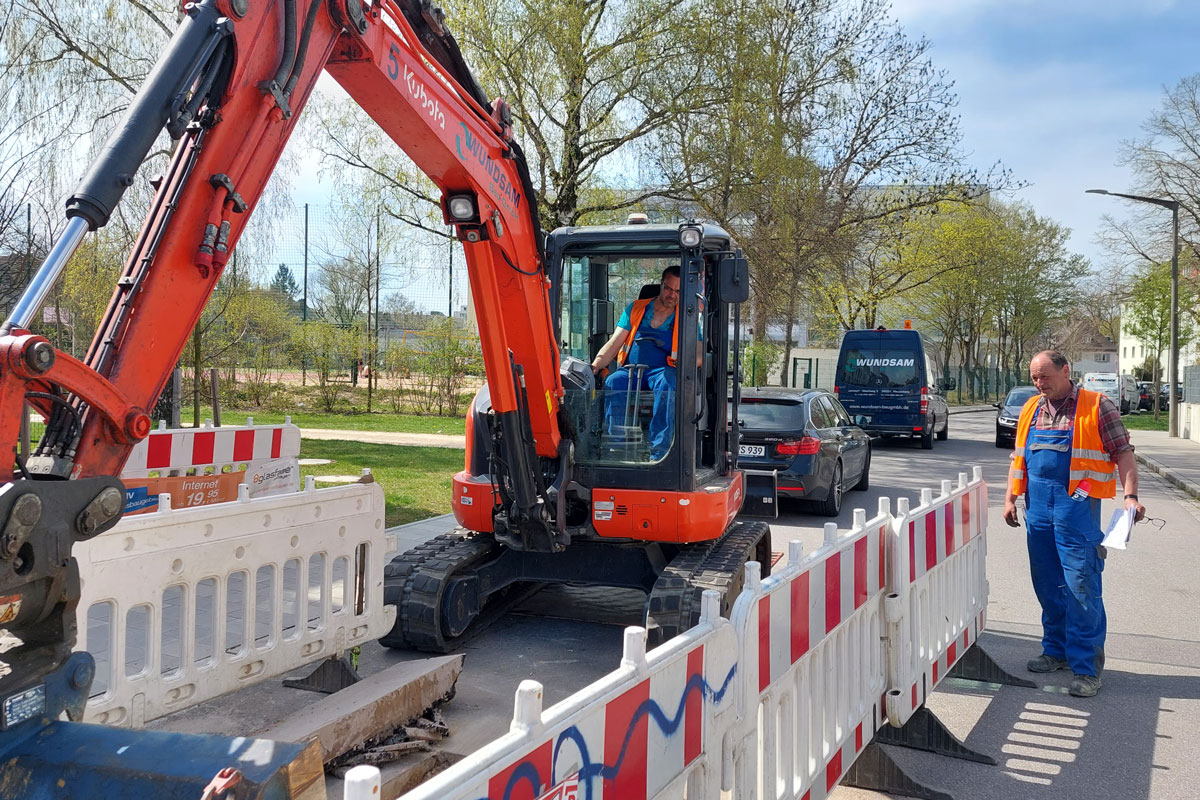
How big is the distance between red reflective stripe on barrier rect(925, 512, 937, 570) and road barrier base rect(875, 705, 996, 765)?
76 cm

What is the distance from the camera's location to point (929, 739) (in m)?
4.95

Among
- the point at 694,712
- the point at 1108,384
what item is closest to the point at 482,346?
the point at 694,712

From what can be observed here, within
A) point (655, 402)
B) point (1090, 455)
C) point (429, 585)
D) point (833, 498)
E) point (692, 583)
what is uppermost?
point (655, 402)

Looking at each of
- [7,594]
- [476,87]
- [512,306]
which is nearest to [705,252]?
[512,306]

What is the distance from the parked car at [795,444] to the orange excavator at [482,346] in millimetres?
3720

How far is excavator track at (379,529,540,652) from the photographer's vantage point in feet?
20.2

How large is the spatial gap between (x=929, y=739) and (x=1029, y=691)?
137 centimetres

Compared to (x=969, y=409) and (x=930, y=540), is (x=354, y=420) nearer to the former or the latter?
(x=930, y=540)

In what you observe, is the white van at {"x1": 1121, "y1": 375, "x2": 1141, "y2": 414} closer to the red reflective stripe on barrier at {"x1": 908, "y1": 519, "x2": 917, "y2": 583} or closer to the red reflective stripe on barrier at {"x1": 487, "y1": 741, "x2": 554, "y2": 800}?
the red reflective stripe on barrier at {"x1": 908, "y1": 519, "x2": 917, "y2": 583}

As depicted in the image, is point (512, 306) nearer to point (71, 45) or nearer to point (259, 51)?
point (259, 51)

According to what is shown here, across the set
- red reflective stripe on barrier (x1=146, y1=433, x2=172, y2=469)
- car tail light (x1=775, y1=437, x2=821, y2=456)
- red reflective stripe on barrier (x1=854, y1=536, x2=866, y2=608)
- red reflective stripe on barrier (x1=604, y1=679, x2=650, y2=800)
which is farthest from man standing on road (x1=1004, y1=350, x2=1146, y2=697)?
red reflective stripe on barrier (x1=146, y1=433, x2=172, y2=469)

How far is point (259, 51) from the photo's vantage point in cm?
334

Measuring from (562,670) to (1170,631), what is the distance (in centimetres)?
467

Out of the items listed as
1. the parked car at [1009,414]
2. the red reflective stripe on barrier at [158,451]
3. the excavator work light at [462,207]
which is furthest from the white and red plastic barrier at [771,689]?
the parked car at [1009,414]
